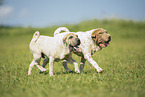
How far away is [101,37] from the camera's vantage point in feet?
16.3

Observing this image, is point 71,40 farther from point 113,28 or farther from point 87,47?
A: point 113,28

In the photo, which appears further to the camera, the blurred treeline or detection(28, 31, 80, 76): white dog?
the blurred treeline

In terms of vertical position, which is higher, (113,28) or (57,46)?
(113,28)

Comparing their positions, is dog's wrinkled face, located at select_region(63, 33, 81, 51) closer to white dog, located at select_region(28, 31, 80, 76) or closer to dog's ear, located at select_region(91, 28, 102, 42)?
white dog, located at select_region(28, 31, 80, 76)

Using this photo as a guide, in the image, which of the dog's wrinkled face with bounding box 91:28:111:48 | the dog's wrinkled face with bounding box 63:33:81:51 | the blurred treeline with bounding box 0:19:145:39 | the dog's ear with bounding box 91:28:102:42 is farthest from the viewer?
the blurred treeline with bounding box 0:19:145:39


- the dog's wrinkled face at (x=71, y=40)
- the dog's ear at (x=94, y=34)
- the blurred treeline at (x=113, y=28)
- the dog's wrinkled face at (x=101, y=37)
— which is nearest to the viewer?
the dog's wrinkled face at (x=71, y=40)

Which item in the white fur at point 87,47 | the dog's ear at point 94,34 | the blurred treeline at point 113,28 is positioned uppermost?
the blurred treeline at point 113,28

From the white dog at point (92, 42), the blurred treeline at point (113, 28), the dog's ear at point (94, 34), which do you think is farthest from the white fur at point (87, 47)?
the blurred treeline at point (113, 28)

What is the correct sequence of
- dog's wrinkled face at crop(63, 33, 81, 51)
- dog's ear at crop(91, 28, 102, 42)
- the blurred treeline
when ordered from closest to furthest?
dog's wrinkled face at crop(63, 33, 81, 51) < dog's ear at crop(91, 28, 102, 42) < the blurred treeline

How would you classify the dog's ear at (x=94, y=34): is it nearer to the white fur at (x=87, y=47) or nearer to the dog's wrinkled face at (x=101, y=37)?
the dog's wrinkled face at (x=101, y=37)

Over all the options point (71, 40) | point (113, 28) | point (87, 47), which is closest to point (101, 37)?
point (87, 47)

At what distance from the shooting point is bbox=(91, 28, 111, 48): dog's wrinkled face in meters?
4.95

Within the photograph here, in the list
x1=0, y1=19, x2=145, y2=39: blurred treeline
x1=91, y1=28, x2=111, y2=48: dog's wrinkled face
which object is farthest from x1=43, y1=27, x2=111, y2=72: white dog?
x1=0, y1=19, x2=145, y2=39: blurred treeline

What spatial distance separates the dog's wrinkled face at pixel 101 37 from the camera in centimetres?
495
